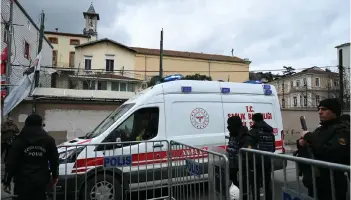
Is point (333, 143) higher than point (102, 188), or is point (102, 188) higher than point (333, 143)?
point (333, 143)

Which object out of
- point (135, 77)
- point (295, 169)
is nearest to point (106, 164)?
point (295, 169)

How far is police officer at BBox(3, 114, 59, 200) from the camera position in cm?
404

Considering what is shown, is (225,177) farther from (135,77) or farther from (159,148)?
(135,77)

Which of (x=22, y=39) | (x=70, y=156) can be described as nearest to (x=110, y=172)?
(x=70, y=156)

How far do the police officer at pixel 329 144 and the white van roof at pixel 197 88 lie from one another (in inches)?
147

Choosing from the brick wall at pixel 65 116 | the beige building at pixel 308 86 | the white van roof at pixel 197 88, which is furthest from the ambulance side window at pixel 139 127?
the beige building at pixel 308 86

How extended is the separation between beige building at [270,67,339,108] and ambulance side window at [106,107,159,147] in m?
50.0

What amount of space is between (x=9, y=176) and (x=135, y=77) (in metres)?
36.1

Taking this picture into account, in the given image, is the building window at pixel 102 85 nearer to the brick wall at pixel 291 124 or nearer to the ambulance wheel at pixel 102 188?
the brick wall at pixel 291 124

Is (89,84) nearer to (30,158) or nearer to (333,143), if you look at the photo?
(30,158)

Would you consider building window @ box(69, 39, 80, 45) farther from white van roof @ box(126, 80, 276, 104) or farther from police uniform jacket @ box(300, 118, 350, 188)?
police uniform jacket @ box(300, 118, 350, 188)

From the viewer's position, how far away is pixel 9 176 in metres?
4.05

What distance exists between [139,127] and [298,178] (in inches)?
169

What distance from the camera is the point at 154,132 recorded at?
646 centimetres
